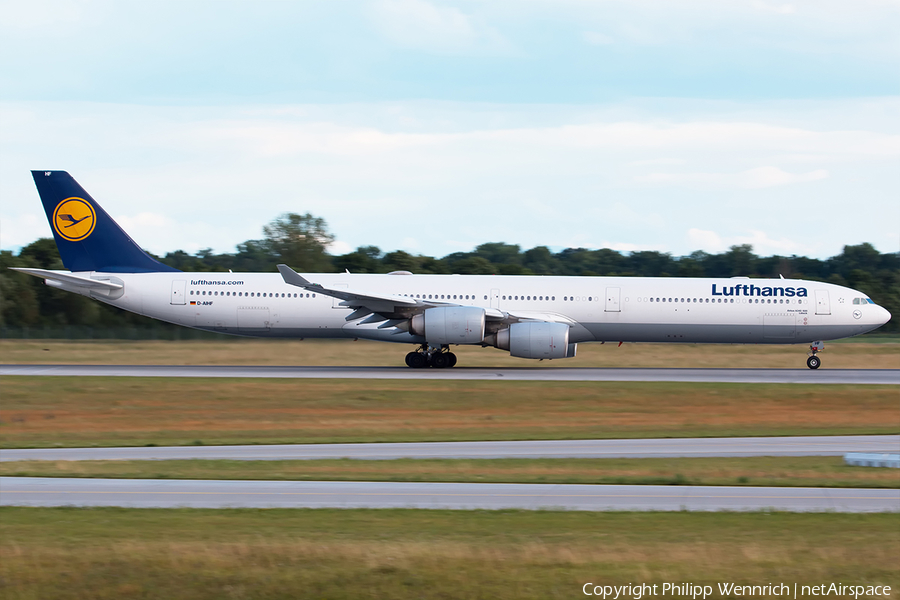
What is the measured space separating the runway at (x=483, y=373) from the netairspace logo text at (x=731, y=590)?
2036cm

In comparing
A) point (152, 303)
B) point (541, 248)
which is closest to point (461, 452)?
point (152, 303)

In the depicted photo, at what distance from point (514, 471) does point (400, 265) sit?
4766 cm

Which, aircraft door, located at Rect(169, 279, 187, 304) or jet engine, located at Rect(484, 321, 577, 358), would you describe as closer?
jet engine, located at Rect(484, 321, 577, 358)

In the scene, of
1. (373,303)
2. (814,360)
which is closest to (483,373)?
(373,303)

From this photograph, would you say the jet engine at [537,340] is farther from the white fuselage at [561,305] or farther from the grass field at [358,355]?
the grass field at [358,355]

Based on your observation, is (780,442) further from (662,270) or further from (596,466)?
(662,270)

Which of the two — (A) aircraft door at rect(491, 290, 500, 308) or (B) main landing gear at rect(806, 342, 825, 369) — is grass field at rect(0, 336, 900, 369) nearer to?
(B) main landing gear at rect(806, 342, 825, 369)

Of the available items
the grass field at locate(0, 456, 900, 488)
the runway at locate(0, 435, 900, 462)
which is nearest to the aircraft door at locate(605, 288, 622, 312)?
the runway at locate(0, 435, 900, 462)

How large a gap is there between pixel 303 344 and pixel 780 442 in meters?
24.4

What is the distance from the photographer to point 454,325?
30766mm

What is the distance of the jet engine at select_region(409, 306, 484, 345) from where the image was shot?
30750 mm

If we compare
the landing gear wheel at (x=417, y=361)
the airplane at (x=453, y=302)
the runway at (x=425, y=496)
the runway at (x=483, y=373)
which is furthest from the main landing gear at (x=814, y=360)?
the runway at (x=425, y=496)

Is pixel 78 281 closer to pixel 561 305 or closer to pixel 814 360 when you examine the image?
pixel 561 305

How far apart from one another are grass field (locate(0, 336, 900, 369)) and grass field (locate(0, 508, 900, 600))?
24047 mm
